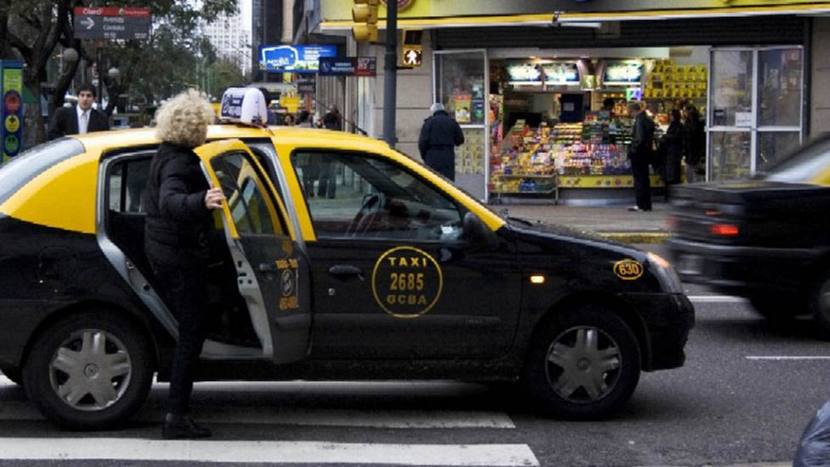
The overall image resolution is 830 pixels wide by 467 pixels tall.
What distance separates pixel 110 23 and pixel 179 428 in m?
20.8

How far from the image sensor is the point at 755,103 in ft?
75.6

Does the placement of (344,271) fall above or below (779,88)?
below

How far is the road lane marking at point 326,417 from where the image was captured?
7785 millimetres

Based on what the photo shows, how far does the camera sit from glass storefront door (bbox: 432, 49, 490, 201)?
24.2 metres

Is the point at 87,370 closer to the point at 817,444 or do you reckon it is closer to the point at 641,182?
the point at 817,444

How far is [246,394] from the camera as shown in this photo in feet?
28.1

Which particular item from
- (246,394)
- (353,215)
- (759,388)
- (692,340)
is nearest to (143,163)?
(353,215)

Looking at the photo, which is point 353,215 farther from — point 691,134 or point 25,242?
point 691,134

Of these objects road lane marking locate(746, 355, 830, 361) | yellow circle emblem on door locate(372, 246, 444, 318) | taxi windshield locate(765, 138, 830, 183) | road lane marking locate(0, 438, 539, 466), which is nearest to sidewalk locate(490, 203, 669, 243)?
taxi windshield locate(765, 138, 830, 183)

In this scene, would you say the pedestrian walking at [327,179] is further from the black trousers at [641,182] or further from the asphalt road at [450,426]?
the black trousers at [641,182]

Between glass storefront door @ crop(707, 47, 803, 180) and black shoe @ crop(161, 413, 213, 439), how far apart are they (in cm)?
1718

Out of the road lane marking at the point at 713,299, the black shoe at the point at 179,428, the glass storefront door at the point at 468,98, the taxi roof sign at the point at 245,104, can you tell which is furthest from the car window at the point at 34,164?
the glass storefront door at the point at 468,98

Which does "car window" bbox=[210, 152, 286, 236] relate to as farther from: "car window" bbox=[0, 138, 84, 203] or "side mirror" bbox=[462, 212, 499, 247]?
"side mirror" bbox=[462, 212, 499, 247]

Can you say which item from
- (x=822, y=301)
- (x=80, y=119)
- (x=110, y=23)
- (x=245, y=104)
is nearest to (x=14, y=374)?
(x=822, y=301)
